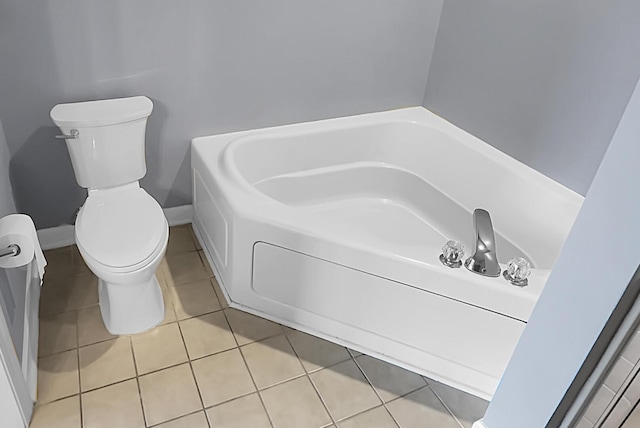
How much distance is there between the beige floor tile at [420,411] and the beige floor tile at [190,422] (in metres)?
0.64

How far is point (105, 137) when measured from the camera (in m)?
1.92

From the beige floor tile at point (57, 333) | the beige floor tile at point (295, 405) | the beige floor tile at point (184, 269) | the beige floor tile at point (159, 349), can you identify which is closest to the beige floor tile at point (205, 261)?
the beige floor tile at point (184, 269)

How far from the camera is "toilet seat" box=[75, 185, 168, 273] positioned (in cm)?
171

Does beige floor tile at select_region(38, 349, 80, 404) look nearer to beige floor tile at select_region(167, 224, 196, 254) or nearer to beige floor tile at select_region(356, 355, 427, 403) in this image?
beige floor tile at select_region(167, 224, 196, 254)

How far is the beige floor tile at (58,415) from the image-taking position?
1.58 m

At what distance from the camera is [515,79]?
223 centimetres

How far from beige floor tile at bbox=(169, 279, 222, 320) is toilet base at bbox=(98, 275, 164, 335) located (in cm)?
9

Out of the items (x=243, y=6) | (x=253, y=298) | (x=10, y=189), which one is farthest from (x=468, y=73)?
(x=10, y=189)

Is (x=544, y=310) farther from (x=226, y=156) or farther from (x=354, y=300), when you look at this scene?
(x=226, y=156)

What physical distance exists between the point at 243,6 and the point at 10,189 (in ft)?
4.03

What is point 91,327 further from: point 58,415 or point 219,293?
point 219,293

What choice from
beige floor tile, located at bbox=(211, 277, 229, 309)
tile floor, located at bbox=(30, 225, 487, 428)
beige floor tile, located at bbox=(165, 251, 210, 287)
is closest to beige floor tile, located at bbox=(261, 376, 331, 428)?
tile floor, located at bbox=(30, 225, 487, 428)

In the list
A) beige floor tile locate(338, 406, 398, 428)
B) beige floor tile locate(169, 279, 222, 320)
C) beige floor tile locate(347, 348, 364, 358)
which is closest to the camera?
beige floor tile locate(338, 406, 398, 428)

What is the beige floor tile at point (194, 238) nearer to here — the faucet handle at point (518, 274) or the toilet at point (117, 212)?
the toilet at point (117, 212)
